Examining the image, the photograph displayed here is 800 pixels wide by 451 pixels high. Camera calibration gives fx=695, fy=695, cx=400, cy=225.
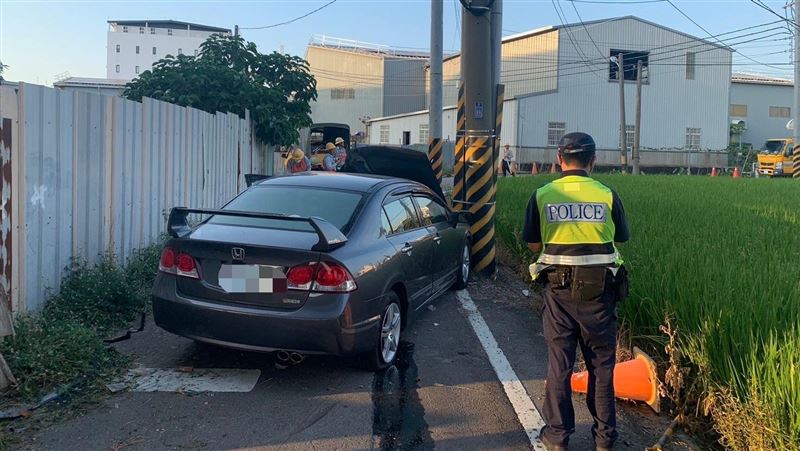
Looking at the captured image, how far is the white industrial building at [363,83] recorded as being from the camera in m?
58.7

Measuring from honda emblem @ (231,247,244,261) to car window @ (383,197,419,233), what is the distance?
1.51 m

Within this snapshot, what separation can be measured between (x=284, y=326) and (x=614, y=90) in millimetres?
43897

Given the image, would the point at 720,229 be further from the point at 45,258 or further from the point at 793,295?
the point at 45,258

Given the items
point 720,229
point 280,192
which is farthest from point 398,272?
point 720,229

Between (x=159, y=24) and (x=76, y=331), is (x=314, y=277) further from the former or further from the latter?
(x=159, y=24)

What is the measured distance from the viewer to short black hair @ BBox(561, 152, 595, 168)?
13.3 ft

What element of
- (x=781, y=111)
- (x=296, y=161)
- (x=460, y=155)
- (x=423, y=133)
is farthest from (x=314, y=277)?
(x=781, y=111)

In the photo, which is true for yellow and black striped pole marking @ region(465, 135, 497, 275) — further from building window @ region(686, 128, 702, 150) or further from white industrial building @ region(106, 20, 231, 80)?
white industrial building @ region(106, 20, 231, 80)

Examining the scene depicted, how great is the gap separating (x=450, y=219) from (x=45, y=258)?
4.09 m

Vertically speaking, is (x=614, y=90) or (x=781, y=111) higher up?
(x=781, y=111)

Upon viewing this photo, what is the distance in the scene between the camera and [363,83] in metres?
59.3

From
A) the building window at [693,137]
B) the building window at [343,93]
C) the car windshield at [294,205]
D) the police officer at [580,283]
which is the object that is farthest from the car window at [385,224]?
the building window at [343,93]

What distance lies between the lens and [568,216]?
397 centimetres

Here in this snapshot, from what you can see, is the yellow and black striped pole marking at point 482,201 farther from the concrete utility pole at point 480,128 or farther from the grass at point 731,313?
the grass at point 731,313
